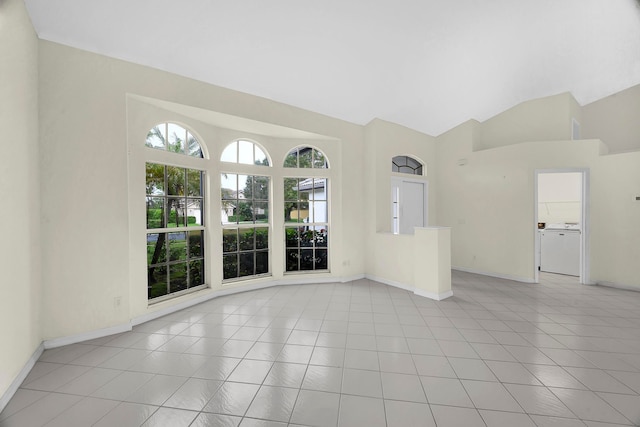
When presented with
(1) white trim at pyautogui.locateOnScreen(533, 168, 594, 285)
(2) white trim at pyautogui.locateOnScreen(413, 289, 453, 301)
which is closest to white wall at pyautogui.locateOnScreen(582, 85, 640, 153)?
(1) white trim at pyautogui.locateOnScreen(533, 168, 594, 285)

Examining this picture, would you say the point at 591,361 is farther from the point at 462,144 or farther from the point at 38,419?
the point at 462,144

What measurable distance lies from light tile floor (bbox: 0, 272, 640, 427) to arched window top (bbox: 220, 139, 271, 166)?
7.80 feet

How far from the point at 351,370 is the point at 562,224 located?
21.7 feet

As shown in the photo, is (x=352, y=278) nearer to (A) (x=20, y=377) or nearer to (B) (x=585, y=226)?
(A) (x=20, y=377)

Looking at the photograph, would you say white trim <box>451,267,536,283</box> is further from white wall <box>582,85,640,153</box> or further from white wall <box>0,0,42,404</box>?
white wall <box>0,0,42,404</box>

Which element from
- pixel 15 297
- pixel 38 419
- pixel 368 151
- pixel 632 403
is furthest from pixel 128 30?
pixel 632 403

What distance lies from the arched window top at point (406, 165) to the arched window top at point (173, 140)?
377 centimetres

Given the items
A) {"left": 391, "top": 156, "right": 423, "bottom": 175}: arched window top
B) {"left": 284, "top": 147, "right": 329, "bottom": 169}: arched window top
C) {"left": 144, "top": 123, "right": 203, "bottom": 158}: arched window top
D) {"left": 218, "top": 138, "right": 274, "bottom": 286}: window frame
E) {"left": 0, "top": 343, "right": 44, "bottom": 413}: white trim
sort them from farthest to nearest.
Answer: {"left": 391, "top": 156, "right": 423, "bottom": 175}: arched window top, {"left": 284, "top": 147, "right": 329, "bottom": 169}: arched window top, {"left": 218, "top": 138, "right": 274, "bottom": 286}: window frame, {"left": 144, "top": 123, "right": 203, "bottom": 158}: arched window top, {"left": 0, "top": 343, "right": 44, "bottom": 413}: white trim

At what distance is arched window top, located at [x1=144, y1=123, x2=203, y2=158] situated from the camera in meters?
3.36

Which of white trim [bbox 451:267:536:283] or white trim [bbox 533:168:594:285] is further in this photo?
white trim [bbox 451:267:536:283]

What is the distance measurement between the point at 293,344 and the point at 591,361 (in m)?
2.71

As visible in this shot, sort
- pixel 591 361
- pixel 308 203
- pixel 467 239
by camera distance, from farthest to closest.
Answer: pixel 467 239 → pixel 308 203 → pixel 591 361

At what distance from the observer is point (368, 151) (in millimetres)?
5113

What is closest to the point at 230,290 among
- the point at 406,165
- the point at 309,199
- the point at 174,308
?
the point at 174,308
